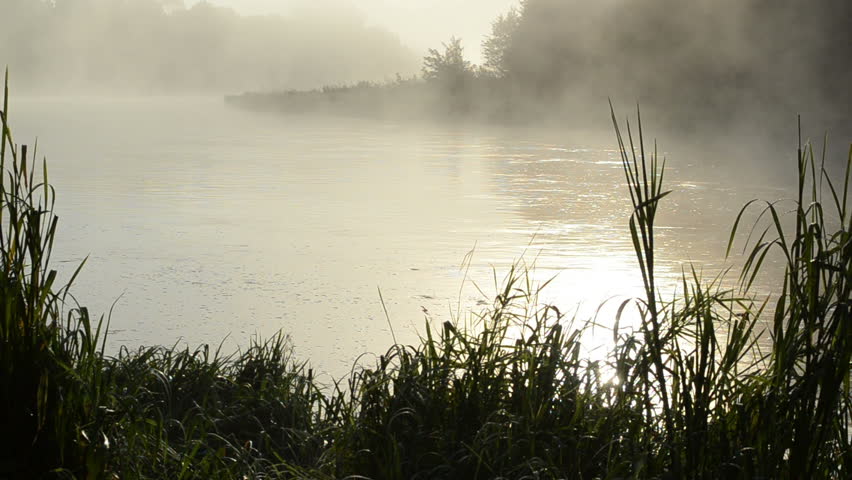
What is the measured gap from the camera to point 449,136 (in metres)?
13.1

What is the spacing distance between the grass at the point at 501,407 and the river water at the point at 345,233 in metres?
0.37

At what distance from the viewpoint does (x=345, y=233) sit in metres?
5.30

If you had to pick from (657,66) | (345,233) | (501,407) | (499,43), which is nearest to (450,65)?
(499,43)

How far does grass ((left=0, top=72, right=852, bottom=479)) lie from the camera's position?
1521 mm

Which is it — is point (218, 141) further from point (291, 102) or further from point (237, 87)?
point (237, 87)

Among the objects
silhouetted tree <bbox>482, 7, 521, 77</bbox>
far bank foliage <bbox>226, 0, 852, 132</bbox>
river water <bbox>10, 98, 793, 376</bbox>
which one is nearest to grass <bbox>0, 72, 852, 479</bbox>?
river water <bbox>10, 98, 793, 376</bbox>

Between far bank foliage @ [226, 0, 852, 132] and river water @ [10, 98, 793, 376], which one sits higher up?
far bank foliage @ [226, 0, 852, 132]

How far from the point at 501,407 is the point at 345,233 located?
339 cm

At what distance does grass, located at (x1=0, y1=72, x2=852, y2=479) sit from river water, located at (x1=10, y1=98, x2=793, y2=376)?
37cm

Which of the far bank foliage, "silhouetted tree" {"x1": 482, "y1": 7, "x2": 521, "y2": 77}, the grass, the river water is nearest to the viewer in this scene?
the grass

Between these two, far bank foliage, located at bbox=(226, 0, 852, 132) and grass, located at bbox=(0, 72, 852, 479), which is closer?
grass, located at bbox=(0, 72, 852, 479)

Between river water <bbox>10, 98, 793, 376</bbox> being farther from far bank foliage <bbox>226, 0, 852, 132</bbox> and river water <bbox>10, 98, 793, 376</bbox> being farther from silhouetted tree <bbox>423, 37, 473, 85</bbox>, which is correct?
silhouetted tree <bbox>423, 37, 473, 85</bbox>

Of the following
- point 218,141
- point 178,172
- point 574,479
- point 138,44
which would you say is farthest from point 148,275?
point 138,44

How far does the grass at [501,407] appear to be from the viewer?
1.52 meters
